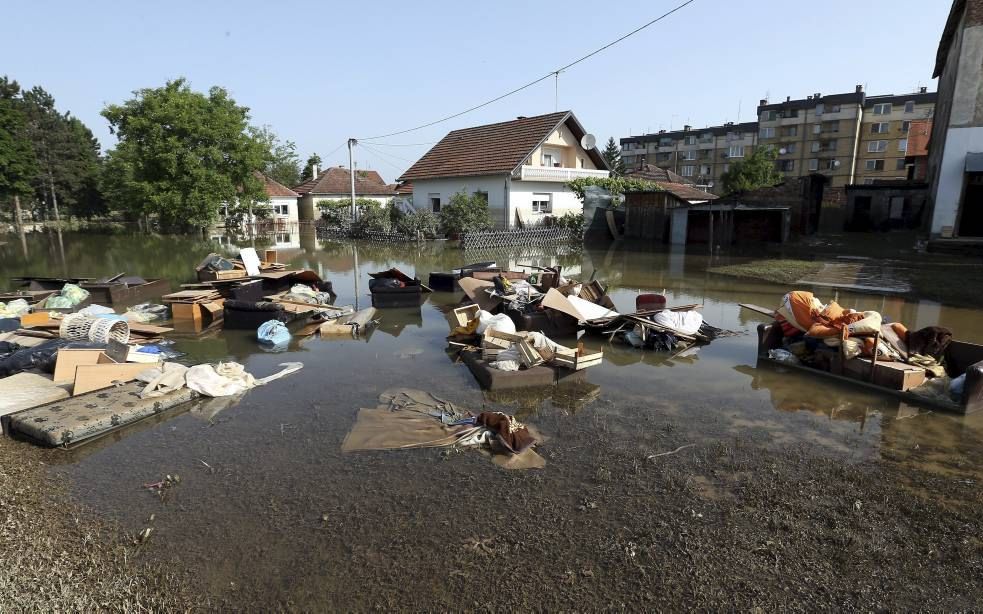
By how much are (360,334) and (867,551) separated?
7.64 meters

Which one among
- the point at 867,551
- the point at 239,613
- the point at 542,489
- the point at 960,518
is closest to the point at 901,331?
the point at 960,518

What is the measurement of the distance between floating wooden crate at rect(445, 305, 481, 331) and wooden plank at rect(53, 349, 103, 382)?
15.5 ft

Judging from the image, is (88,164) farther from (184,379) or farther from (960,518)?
(960,518)

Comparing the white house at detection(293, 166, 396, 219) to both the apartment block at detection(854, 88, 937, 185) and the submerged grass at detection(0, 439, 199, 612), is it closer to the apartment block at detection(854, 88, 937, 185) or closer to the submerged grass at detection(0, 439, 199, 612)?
the submerged grass at detection(0, 439, 199, 612)

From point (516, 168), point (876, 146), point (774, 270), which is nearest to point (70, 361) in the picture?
point (774, 270)

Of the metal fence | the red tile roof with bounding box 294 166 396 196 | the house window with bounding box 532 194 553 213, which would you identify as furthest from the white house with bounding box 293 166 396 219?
the metal fence

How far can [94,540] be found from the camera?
12.2 feet

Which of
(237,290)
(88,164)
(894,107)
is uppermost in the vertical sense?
(894,107)


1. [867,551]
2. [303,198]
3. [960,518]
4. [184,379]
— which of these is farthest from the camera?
[303,198]

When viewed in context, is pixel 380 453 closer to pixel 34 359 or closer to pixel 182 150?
pixel 34 359

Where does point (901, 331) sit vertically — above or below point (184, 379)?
above

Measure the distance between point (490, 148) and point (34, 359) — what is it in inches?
1017

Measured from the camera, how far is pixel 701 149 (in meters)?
66.9

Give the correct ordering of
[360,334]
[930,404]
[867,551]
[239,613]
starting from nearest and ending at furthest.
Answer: [239,613]
[867,551]
[930,404]
[360,334]
